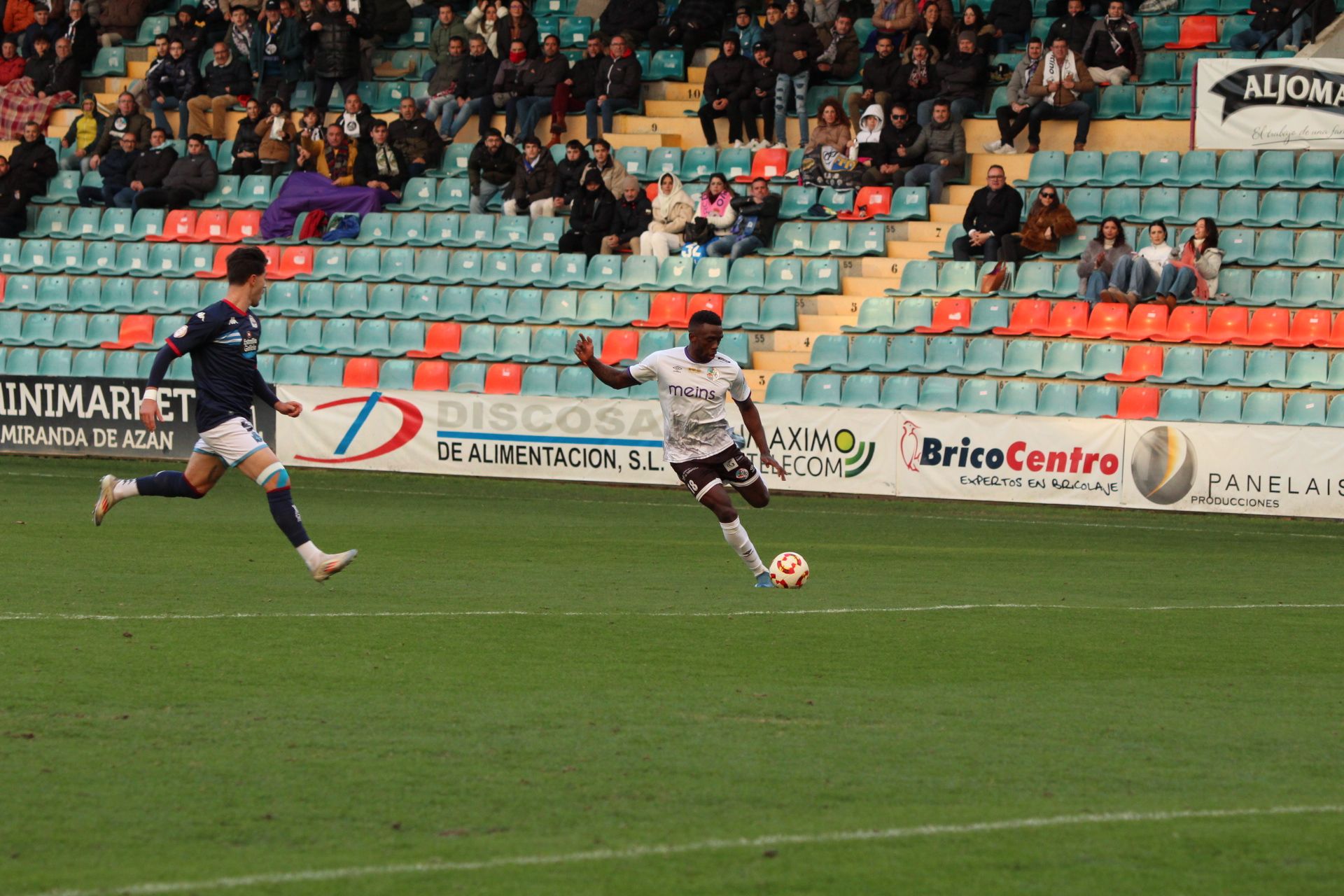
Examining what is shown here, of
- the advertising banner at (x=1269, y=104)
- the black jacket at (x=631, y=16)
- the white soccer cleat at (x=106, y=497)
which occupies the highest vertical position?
the black jacket at (x=631, y=16)

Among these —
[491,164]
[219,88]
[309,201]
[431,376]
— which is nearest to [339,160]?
[309,201]

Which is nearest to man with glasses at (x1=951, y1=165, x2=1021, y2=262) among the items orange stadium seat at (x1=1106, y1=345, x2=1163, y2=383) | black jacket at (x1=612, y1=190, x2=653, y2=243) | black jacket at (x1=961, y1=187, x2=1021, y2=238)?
black jacket at (x1=961, y1=187, x2=1021, y2=238)

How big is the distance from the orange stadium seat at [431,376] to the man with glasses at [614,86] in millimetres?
4675

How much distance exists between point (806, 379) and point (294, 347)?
8.13 m

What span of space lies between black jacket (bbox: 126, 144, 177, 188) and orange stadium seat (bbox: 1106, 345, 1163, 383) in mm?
16128

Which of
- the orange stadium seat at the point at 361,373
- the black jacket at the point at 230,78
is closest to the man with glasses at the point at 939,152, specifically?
the orange stadium seat at the point at 361,373

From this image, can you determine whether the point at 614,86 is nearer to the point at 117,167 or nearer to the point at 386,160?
the point at 386,160

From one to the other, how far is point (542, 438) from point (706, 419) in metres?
10.4

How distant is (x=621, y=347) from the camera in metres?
24.5

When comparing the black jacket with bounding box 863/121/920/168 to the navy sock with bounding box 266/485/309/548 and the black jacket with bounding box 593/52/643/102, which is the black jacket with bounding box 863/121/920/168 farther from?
the navy sock with bounding box 266/485/309/548

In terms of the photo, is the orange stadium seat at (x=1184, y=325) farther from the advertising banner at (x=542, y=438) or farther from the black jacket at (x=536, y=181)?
the black jacket at (x=536, y=181)

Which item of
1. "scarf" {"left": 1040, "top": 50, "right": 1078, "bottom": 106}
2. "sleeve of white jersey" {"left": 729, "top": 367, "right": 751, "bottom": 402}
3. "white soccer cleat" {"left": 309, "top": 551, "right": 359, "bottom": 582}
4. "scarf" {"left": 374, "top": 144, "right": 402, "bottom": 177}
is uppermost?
"scarf" {"left": 1040, "top": 50, "right": 1078, "bottom": 106}

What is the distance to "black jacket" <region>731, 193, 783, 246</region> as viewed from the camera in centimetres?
2519

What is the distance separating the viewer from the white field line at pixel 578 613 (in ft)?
32.0
